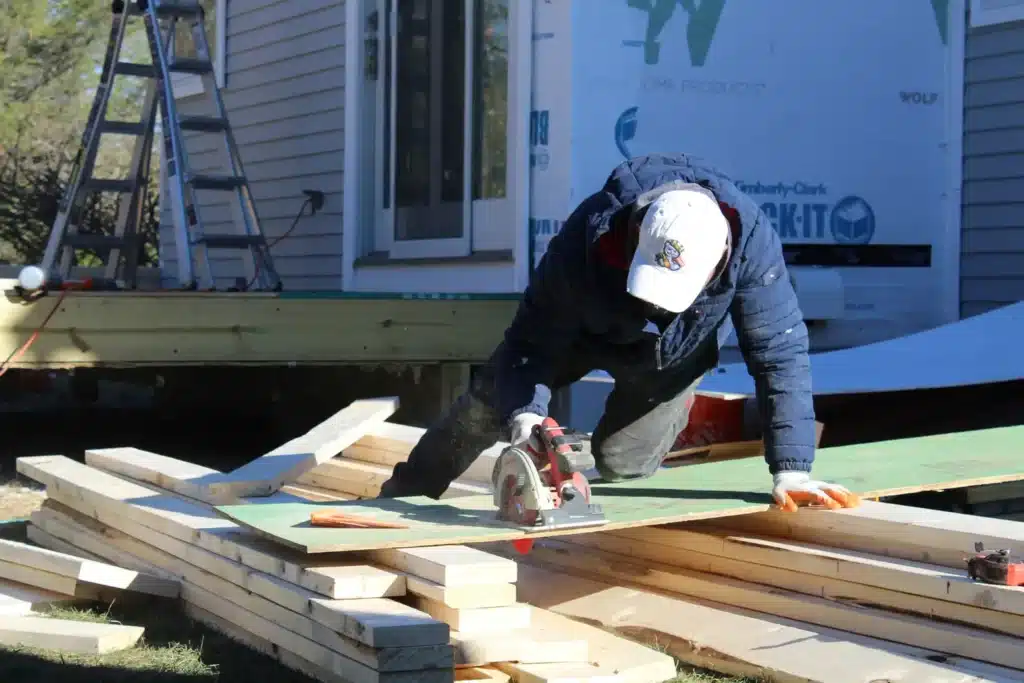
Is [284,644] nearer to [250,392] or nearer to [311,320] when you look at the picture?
[311,320]

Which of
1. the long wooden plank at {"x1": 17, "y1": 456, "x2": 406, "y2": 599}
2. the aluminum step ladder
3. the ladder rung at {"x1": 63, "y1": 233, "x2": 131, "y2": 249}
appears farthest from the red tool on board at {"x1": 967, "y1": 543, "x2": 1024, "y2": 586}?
the ladder rung at {"x1": 63, "y1": 233, "x2": 131, "y2": 249}

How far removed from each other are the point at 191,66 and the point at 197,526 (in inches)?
245

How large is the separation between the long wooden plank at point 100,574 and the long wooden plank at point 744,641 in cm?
128

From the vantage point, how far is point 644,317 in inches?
155

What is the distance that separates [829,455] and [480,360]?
328 centimetres

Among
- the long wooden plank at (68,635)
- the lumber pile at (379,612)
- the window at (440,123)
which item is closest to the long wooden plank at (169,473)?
the lumber pile at (379,612)

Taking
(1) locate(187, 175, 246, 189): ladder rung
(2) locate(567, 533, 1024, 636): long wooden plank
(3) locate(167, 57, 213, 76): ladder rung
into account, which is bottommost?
(2) locate(567, 533, 1024, 636): long wooden plank

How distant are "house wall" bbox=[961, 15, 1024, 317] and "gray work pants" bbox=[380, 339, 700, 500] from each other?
5.06 m

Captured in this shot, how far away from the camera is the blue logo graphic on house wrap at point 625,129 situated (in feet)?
27.5

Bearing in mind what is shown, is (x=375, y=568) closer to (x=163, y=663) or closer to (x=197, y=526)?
(x=163, y=663)

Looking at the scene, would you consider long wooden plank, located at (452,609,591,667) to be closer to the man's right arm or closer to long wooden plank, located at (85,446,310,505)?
the man's right arm

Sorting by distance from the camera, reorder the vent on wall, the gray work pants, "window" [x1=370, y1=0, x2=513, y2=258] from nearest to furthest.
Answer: the gray work pants, the vent on wall, "window" [x1=370, y1=0, x2=513, y2=258]

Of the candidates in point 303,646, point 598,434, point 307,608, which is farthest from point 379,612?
point 598,434

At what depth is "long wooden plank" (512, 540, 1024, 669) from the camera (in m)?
3.52
